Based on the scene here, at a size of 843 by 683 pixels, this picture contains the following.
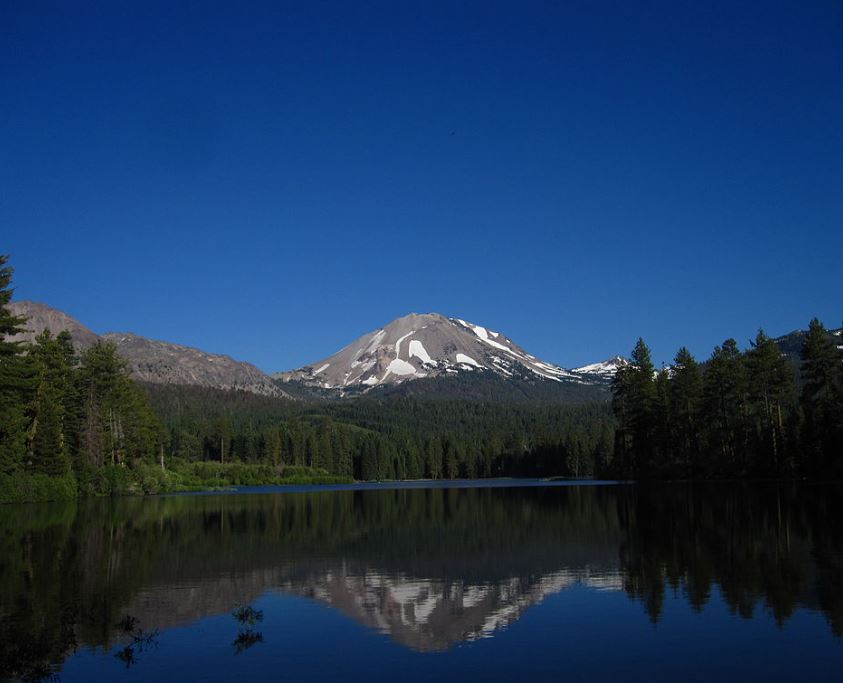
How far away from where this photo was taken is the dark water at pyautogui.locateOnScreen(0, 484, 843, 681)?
1392 cm

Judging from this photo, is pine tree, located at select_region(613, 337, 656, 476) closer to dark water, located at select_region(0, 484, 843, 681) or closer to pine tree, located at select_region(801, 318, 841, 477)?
pine tree, located at select_region(801, 318, 841, 477)

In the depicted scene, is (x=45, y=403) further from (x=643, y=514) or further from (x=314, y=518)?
(x=643, y=514)

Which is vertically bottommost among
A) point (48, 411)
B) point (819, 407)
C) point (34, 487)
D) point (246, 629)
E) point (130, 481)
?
point (246, 629)

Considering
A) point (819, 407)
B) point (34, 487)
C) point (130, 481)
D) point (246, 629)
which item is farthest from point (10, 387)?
point (819, 407)

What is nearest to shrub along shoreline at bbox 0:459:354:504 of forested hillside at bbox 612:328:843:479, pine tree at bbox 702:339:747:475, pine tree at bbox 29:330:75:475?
pine tree at bbox 29:330:75:475

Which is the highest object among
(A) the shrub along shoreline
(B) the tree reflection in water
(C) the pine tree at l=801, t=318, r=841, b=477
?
(C) the pine tree at l=801, t=318, r=841, b=477

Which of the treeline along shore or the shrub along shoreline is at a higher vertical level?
the treeline along shore

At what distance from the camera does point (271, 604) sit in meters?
20.1

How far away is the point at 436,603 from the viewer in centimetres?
1956

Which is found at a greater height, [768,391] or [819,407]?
[768,391]

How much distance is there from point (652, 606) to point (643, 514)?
89.0 ft

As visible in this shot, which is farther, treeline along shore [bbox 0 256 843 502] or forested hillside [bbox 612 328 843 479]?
forested hillside [bbox 612 328 843 479]

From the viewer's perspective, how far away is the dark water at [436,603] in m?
13.9

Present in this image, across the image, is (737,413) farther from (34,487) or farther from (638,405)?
(34,487)
